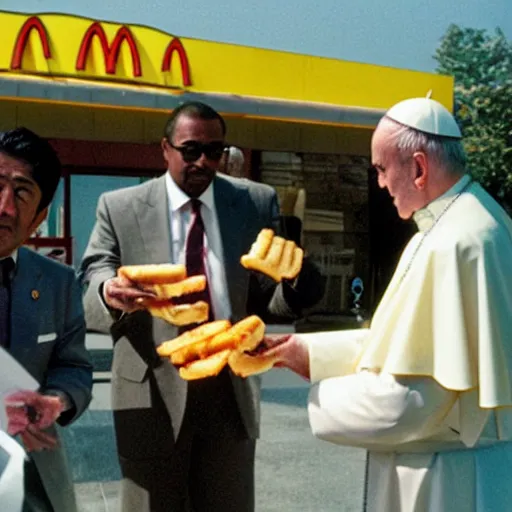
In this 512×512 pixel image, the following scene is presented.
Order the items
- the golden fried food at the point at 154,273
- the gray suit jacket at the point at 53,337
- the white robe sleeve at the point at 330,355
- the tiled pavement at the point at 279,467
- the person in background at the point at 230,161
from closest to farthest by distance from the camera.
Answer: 1. the gray suit jacket at the point at 53,337
2. the white robe sleeve at the point at 330,355
3. the golden fried food at the point at 154,273
4. the person in background at the point at 230,161
5. the tiled pavement at the point at 279,467

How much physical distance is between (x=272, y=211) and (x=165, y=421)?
825 millimetres

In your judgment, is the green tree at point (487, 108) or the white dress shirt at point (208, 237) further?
the green tree at point (487, 108)

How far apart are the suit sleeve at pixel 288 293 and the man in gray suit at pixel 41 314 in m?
0.79

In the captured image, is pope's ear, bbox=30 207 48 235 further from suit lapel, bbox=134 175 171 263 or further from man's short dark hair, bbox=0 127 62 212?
suit lapel, bbox=134 175 171 263

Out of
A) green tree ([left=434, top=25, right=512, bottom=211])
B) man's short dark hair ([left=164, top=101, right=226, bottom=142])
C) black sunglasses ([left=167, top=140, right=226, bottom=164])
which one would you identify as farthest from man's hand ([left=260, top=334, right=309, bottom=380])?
green tree ([left=434, top=25, right=512, bottom=211])

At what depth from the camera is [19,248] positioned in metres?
2.57

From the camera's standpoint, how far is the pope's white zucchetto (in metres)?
2.39

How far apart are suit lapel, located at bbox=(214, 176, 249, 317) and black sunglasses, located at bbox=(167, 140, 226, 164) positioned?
16 cm

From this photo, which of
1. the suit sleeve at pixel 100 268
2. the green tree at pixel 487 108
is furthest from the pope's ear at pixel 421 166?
the green tree at pixel 487 108

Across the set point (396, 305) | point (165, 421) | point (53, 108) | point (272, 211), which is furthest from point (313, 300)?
point (53, 108)

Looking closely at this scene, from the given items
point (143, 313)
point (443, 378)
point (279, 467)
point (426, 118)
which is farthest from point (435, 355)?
point (279, 467)

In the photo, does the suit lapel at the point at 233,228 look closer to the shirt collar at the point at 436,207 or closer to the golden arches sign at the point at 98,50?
the shirt collar at the point at 436,207

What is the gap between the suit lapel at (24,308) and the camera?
98.9 inches

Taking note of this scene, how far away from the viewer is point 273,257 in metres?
3.12
